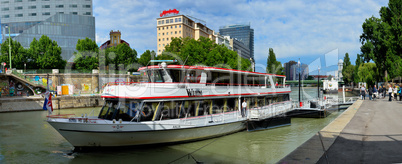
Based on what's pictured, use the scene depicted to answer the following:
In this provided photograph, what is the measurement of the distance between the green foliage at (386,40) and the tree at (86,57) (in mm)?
50517

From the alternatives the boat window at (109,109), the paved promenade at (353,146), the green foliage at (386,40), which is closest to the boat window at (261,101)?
the paved promenade at (353,146)

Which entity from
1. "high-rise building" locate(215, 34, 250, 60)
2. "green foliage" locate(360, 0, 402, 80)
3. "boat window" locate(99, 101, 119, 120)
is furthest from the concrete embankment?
"high-rise building" locate(215, 34, 250, 60)

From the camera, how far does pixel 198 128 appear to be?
41.6ft

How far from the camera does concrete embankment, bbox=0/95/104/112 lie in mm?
29062

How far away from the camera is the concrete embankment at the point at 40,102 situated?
29.1 meters

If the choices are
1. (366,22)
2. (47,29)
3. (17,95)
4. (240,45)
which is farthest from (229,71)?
(240,45)

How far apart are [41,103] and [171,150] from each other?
26.8 m

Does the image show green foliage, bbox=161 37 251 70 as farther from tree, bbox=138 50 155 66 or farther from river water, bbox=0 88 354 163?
river water, bbox=0 88 354 163

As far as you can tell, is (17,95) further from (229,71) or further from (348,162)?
(348,162)

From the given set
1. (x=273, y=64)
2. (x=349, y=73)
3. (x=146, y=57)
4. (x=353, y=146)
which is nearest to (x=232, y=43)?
(x=273, y=64)

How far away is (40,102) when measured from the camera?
3112 cm

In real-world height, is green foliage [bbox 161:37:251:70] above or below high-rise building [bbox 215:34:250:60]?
below

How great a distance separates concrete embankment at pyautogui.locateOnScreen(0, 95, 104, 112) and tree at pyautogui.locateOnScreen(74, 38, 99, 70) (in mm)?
14898

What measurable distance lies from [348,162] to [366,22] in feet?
166
